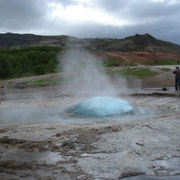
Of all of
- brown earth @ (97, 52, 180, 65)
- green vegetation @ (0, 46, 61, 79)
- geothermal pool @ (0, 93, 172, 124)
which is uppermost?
brown earth @ (97, 52, 180, 65)

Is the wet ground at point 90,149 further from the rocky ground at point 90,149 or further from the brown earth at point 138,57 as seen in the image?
the brown earth at point 138,57

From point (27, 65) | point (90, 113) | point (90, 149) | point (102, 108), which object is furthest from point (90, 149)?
point (27, 65)

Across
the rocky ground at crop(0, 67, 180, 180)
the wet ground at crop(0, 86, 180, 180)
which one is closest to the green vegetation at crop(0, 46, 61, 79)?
the wet ground at crop(0, 86, 180, 180)

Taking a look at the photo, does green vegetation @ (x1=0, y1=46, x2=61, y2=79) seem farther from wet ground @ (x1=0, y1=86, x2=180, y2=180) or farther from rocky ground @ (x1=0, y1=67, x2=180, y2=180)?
rocky ground @ (x1=0, y1=67, x2=180, y2=180)

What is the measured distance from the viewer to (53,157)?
416 centimetres

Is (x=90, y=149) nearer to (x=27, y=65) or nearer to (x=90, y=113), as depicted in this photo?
(x=90, y=113)

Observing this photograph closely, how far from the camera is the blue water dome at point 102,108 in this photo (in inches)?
293

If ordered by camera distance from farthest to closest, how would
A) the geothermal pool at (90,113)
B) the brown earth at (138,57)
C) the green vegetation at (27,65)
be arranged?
the brown earth at (138,57) → the green vegetation at (27,65) → the geothermal pool at (90,113)

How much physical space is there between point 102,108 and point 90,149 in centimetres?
311

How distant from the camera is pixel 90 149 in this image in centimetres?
445

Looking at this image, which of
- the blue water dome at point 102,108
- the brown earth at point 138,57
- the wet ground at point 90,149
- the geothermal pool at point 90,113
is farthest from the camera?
the brown earth at point 138,57

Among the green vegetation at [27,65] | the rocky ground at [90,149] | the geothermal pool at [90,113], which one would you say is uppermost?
the green vegetation at [27,65]

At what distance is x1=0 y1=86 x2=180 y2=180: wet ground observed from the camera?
3619 millimetres

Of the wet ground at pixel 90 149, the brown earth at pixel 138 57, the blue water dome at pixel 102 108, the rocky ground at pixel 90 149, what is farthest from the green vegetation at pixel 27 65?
the rocky ground at pixel 90 149
